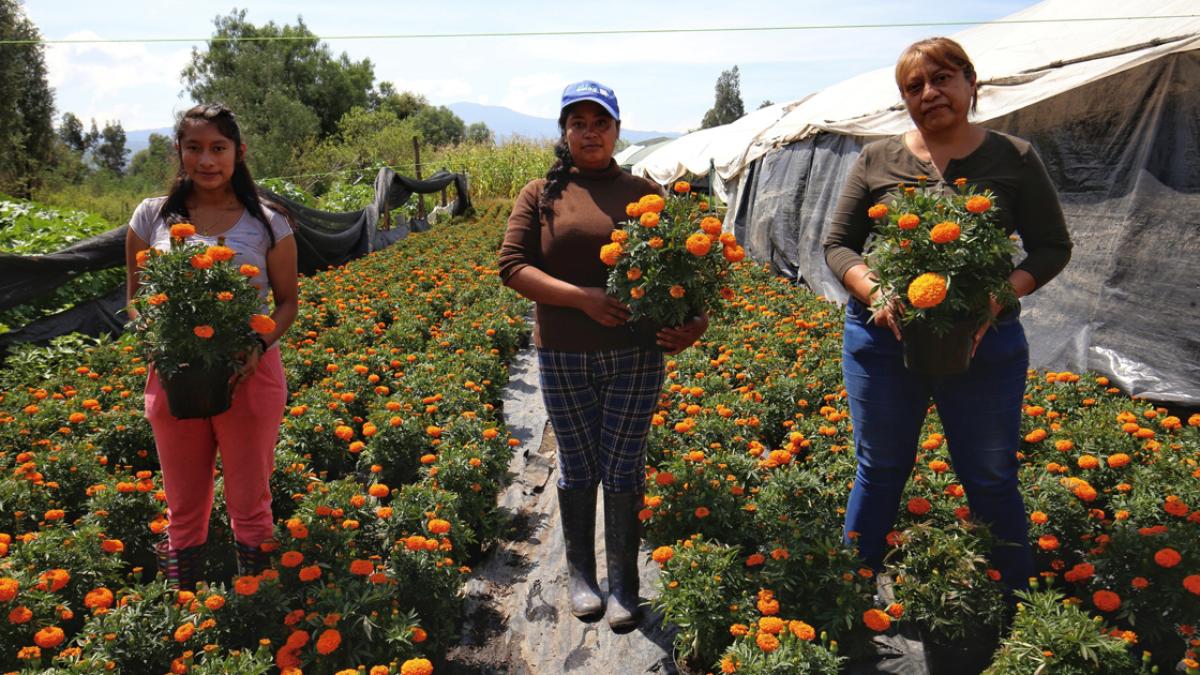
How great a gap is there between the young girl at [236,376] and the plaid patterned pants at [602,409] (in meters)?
0.98

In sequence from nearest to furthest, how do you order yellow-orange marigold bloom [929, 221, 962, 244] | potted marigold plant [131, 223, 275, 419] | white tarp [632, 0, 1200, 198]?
yellow-orange marigold bloom [929, 221, 962, 244]
potted marigold plant [131, 223, 275, 419]
white tarp [632, 0, 1200, 198]

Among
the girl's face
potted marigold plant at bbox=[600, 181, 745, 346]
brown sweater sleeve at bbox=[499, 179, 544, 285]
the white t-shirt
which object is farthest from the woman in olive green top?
the girl's face

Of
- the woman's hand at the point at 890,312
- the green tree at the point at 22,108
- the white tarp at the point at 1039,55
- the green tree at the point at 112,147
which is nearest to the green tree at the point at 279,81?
the green tree at the point at 22,108

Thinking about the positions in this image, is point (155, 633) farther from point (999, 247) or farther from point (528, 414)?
point (528, 414)

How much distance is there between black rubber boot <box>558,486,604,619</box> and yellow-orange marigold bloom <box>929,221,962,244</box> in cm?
147

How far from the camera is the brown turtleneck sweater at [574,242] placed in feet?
7.68

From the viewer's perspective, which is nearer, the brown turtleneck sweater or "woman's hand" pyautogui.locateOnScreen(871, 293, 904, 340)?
"woman's hand" pyautogui.locateOnScreen(871, 293, 904, 340)

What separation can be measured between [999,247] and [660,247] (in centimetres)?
95

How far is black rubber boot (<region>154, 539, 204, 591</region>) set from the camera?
2477mm

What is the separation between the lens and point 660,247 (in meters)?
2.20

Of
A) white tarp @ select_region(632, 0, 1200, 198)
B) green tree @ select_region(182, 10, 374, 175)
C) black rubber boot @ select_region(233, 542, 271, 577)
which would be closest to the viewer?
black rubber boot @ select_region(233, 542, 271, 577)

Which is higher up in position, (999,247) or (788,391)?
(999,247)

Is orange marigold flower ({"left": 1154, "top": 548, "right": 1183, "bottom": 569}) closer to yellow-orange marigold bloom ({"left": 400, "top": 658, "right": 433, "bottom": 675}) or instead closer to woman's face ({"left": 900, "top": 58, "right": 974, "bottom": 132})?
woman's face ({"left": 900, "top": 58, "right": 974, "bottom": 132})

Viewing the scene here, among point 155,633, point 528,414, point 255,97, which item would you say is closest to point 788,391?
point 528,414
